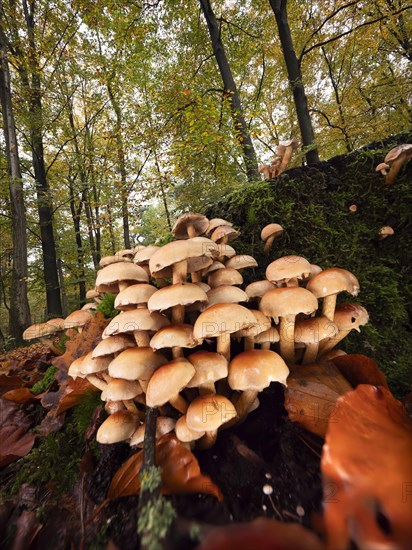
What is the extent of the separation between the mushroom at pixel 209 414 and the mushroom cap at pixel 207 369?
77 mm

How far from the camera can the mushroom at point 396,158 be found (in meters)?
1.92

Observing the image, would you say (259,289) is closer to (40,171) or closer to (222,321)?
(222,321)

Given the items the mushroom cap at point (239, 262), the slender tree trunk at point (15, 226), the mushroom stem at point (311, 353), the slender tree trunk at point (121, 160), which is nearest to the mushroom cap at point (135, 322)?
the mushroom cap at point (239, 262)

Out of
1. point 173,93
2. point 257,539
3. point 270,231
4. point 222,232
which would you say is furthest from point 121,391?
point 173,93

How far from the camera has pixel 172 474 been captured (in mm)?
969

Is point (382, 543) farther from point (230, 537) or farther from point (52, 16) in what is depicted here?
point (52, 16)

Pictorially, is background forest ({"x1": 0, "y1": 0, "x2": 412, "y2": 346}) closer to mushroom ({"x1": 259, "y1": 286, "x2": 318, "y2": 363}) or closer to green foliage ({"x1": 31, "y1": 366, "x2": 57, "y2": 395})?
mushroom ({"x1": 259, "y1": 286, "x2": 318, "y2": 363})

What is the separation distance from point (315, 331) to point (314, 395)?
33cm

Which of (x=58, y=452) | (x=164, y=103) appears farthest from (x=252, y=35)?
(x=58, y=452)

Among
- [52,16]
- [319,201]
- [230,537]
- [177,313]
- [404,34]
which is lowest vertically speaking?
[230,537]

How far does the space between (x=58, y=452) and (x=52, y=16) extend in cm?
1294

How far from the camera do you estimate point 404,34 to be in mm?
9148

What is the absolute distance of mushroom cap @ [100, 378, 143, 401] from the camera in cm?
125

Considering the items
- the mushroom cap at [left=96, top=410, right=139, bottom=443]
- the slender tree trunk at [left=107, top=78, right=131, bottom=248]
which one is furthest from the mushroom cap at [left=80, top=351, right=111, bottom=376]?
the slender tree trunk at [left=107, top=78, right=131, bottom=248]
